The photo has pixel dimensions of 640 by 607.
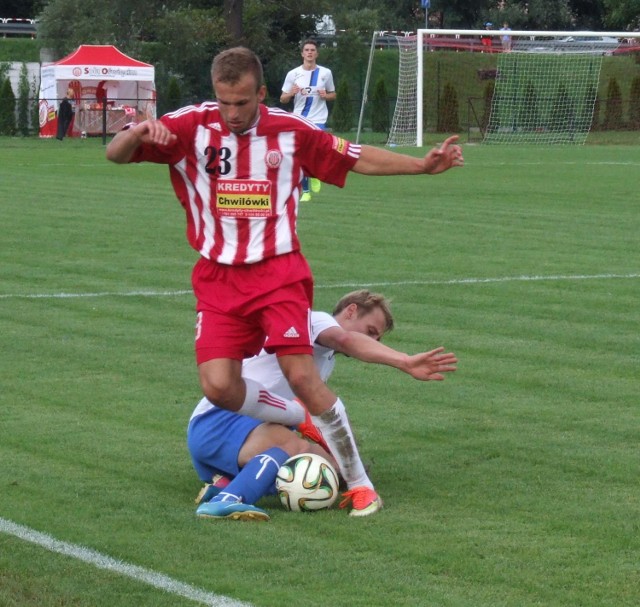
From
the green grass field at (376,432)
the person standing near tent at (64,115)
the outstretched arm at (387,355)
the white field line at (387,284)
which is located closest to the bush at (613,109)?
the person standing near tent at (64,115)

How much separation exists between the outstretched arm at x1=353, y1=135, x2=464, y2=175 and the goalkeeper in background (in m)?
0.57

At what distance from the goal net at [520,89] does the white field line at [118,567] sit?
1285 inches

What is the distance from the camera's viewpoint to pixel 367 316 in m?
5.98

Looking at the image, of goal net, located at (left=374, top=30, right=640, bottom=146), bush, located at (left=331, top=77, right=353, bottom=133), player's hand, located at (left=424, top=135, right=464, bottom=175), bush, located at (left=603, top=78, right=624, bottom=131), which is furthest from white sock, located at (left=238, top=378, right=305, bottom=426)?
bush, located at (left=603, top=78, right=624, bottom=131)

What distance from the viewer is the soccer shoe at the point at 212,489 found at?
5.62 metres

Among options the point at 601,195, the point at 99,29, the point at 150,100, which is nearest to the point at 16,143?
the point at 150,100

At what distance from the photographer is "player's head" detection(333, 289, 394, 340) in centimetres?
597

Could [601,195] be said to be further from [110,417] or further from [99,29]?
[99,29]

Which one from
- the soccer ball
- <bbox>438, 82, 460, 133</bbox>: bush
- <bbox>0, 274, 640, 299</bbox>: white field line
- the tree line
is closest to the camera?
the soccer ball

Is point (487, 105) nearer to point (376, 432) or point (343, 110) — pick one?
point (343, 110)

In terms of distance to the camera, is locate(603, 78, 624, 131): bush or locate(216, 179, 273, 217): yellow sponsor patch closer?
locate(216, 179, 273, 217): yellow sponsor patch

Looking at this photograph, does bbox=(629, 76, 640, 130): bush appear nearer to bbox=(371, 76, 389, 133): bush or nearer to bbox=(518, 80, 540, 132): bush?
bbox=(518, 80, 540, 132): bush

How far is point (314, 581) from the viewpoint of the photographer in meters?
4.57

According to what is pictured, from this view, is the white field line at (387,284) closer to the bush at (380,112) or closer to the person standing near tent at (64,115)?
the person standing near tent at (64,115)
